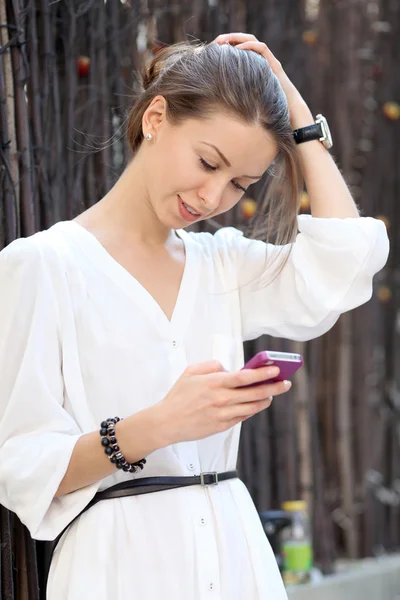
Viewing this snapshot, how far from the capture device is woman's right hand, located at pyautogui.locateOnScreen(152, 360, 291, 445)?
3.24ft

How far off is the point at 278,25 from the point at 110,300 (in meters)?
1.33

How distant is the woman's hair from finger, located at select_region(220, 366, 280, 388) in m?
0.42

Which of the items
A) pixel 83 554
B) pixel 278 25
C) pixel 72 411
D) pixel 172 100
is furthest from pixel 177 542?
pixel 278 25

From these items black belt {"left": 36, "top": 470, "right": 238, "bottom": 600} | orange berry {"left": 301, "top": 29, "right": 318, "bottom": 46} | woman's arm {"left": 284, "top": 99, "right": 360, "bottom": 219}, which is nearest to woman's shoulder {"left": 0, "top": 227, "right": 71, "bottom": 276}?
black belt {"left": 36, "top": 470, "right": 238, "bottom": 600}

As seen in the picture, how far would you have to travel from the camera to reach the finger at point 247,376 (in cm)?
98

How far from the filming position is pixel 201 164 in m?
1.20

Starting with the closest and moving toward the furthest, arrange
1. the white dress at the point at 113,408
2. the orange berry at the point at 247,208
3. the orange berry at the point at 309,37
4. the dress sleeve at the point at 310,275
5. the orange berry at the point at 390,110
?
the white dress at the point at 113,408
the dress sleeve at the point at 310,275
the orange berry at the point at 247,208
the orange berry at the point at 309,37
the orange berry at the point at 390,110

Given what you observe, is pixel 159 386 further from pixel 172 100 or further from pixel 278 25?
pixel 278 25

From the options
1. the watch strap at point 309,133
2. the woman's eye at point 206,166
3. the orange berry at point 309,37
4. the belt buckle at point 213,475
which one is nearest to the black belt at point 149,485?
the belt buckle at point 213,475

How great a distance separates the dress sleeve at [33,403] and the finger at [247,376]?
0.24 metres

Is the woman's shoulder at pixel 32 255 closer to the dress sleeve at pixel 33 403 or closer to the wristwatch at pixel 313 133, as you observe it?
the dress sleeve at pixel 33 403

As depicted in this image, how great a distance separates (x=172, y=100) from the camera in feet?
4.09

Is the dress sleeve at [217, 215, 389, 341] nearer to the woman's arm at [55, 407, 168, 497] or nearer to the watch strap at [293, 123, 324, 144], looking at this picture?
the watch strap at [293, 123, 324, 144]

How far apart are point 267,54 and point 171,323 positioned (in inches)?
19.4
